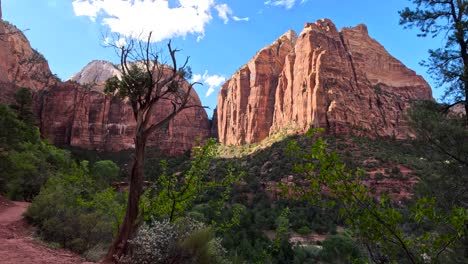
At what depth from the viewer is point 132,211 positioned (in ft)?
20.5

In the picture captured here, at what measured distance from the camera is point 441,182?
28.4 ft

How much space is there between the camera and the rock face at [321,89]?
192ft

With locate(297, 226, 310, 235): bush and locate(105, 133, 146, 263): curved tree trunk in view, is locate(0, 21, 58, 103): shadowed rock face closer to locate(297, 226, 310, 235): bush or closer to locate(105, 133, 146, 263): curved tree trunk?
locate(297, 226, 310, 235): bush

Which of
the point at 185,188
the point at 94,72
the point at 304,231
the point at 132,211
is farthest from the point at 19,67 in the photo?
the point at 94,72

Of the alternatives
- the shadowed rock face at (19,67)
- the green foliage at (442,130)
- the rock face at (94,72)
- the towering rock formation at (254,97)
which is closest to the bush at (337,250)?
the green foliage at (442,130)

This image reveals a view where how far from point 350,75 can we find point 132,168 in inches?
2578

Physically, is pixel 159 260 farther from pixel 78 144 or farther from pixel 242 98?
pixel 242 98

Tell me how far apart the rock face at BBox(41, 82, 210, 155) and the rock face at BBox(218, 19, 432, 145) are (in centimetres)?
1701

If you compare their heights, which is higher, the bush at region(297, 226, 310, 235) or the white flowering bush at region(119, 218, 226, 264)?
the white flowering bush at region(119, 218, 226, 264)

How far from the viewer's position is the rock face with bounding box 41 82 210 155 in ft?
232

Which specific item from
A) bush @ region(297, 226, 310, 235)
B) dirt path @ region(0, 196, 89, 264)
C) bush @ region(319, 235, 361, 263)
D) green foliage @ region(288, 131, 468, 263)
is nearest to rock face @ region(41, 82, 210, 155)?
bush @ region(297, 226, 310, 235)

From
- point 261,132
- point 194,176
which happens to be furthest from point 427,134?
point 261,132

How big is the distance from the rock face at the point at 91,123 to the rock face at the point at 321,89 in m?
17.0

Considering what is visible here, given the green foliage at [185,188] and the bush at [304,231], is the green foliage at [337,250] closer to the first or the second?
the bush at [304,231]
